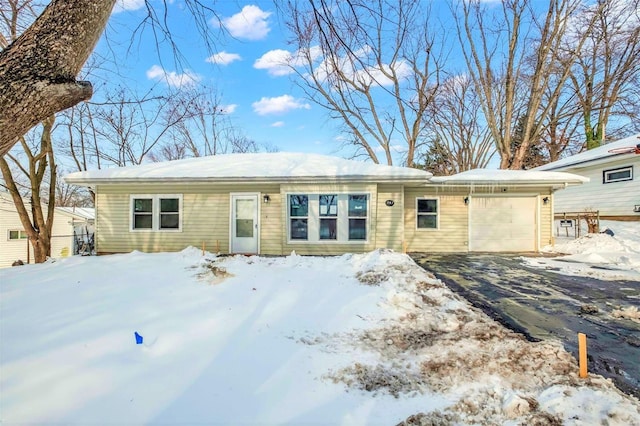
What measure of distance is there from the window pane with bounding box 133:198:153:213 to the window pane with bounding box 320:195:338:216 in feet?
17.2

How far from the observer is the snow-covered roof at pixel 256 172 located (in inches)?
343

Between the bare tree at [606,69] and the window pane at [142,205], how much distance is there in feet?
62.7

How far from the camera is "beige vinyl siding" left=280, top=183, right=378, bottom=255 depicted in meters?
9.04

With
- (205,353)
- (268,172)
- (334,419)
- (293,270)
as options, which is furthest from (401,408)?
(268,172)

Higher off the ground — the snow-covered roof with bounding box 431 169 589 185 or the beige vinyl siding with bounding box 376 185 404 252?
the snow-covered roof with bounding box 431 169 589 185

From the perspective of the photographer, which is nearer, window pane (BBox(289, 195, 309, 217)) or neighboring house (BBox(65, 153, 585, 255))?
neighboring house (BBox(65, 153, 585, 255))

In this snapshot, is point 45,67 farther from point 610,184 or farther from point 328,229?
point 610,184

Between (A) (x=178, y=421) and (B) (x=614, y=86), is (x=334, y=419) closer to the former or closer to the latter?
(A) (x=178, y=421)

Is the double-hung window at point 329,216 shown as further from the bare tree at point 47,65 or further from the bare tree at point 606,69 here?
the bare tree at point 606,69

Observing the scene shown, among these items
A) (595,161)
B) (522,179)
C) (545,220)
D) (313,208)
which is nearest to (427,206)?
(522,179)

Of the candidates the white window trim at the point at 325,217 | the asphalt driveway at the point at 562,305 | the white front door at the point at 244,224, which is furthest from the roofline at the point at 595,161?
the white front door at the point at 244,224

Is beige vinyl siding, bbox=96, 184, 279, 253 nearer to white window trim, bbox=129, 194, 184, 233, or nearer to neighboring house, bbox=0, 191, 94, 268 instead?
white window trim, bbox=129, 194, 184, 233

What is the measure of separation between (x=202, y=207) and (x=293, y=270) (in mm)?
4432

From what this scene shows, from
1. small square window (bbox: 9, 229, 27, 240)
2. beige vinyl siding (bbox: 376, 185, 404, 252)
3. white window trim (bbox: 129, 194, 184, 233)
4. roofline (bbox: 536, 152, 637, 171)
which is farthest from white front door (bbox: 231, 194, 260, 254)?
small square window (bbox: 9, 229, 27, 240)
